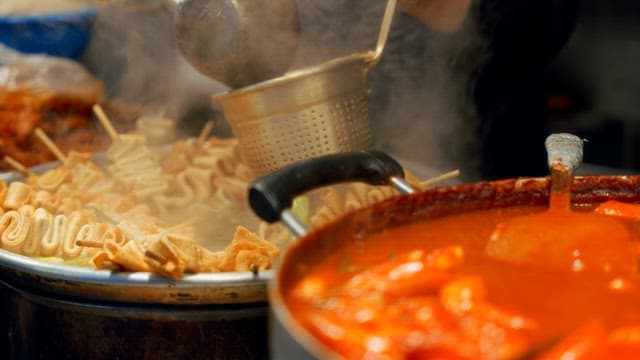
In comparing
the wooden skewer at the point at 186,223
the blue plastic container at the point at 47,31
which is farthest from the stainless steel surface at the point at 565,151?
the blue plastic container at the point at 47,31

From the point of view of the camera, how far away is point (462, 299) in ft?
4.24

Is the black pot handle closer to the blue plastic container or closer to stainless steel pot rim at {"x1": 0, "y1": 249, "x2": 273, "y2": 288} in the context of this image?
stainless steel pot rim at {"x1": 0, "y1": 249, "x2": 273, "y2": 288}

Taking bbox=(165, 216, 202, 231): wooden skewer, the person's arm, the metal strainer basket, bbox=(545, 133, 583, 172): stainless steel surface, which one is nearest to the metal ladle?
the metal strainer basket

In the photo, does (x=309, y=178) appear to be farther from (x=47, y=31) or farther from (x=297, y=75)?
(x=47, y=31)

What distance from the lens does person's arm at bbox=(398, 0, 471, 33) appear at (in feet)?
10.1

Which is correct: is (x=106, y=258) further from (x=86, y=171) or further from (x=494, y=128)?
(x=494, y=128)

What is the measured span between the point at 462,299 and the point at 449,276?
98 mm

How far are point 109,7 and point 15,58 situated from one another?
0.51m

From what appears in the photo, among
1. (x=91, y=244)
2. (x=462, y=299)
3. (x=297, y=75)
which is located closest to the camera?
(x=462, y=299)

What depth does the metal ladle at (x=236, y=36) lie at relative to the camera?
8.21 ft

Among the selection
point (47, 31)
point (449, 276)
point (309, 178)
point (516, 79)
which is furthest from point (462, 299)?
point (47, 31)

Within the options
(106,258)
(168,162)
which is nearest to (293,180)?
(106,258)

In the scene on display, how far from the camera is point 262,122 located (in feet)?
8.20

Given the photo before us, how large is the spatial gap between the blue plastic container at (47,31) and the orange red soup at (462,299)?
106 inches
